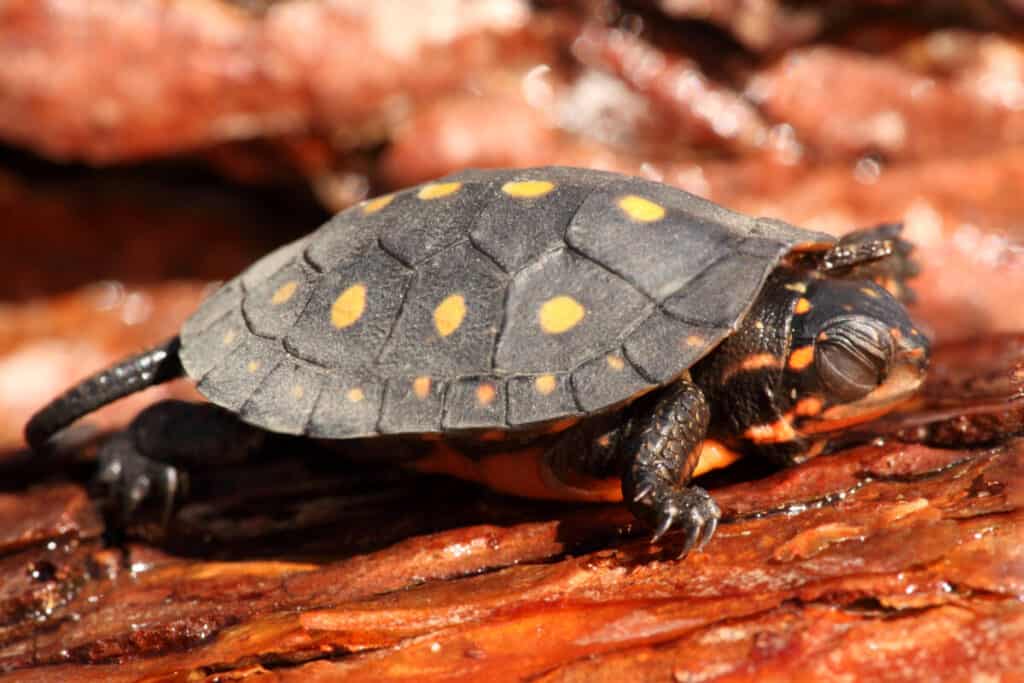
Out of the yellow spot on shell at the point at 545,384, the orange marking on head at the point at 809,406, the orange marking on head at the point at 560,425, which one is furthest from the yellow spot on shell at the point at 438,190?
the orange marking on head at the point at 809,406

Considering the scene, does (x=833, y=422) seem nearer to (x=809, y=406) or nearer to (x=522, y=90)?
(x=809, y=406)

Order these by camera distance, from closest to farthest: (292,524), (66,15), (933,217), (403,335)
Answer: (403,335), (292,524), (933,217), (66,15)

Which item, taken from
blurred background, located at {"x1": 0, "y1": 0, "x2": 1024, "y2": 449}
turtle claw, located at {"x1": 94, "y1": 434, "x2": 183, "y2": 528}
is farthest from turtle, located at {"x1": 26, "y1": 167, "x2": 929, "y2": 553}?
blurred background, located at {"x1": 0, "y1": 0, "x2": 1024, "y2": 449}

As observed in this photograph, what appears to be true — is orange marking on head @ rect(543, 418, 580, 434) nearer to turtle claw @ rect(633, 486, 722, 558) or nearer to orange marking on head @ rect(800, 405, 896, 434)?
turtle claw @ rect(633, 486, 722, 558)

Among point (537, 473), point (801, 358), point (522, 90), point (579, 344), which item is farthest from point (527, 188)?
point (522, 90)

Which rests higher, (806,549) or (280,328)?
(280,328)

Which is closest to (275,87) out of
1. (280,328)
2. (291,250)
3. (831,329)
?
(291,250)

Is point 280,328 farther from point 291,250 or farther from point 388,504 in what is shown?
point 388,504

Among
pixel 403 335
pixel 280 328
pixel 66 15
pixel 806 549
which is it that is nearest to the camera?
pixel 806 549
